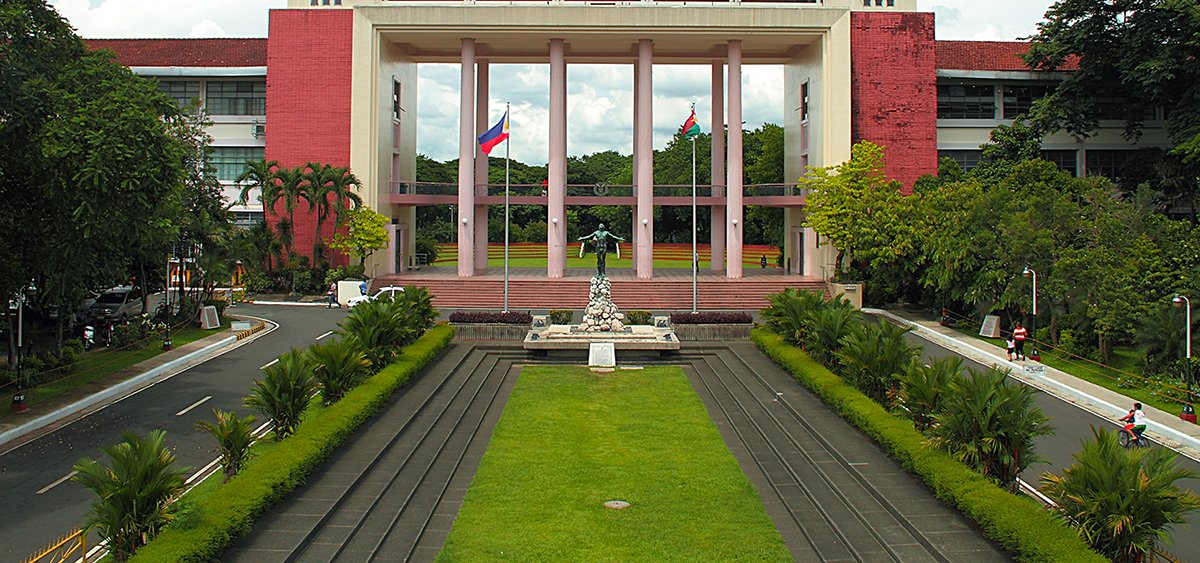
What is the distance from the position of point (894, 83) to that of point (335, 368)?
3304 centimetres

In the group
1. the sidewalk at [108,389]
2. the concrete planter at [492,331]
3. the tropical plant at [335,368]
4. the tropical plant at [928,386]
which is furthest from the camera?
the concrete planter at [492,331]

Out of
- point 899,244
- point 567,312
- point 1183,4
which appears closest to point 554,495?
point 567,312

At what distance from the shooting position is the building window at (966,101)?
151 ft

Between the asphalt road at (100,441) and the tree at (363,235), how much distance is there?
11.6 m

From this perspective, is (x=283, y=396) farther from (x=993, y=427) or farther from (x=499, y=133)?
(x=499, y=133)

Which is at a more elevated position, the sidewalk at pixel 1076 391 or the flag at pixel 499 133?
the flag at pixel 499 133

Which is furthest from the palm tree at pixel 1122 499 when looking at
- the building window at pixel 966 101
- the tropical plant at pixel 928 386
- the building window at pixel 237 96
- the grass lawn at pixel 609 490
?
the building window at pixel 237 96

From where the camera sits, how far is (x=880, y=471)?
14.8 metres

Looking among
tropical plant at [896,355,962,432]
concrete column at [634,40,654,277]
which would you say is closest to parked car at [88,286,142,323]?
concrete column at [634,40,654,277]

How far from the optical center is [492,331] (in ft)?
97.1

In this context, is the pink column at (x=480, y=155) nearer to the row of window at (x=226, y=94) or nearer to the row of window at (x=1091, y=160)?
the row of window at (x=226, y=94)

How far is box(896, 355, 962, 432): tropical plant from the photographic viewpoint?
1456 cm

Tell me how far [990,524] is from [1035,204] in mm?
19262

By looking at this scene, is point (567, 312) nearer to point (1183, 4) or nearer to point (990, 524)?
point (990, 524)
